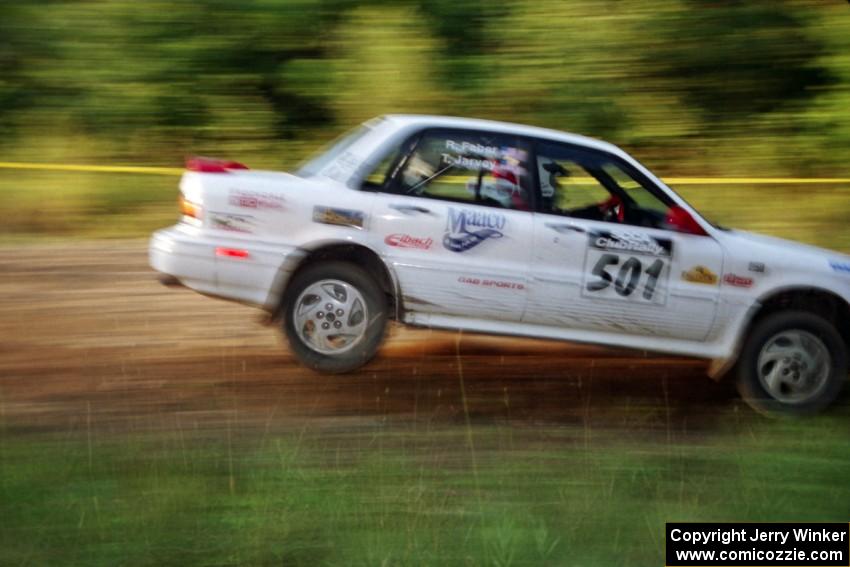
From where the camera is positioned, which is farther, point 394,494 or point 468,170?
point 468,170

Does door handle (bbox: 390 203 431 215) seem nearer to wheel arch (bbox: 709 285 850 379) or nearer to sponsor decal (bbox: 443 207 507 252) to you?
sponsor decal (bbox: 443 207 507 252)

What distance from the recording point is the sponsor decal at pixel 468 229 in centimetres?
717

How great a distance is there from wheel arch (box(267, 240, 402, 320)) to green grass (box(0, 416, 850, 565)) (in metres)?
0.93

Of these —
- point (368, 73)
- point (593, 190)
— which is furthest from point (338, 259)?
point (368, 73)

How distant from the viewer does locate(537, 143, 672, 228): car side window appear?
289 inches

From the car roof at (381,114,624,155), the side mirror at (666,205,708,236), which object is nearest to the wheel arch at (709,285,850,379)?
the side mirror at (666,205,708,236)

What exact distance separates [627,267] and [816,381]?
4.29 feet

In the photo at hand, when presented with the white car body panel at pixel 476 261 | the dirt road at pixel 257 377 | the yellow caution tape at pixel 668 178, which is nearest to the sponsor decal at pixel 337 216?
the white car body panel at pixel 476 261

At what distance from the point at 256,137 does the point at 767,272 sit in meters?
7.60

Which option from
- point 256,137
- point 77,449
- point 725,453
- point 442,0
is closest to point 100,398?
point 77,449

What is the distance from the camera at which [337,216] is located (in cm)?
718

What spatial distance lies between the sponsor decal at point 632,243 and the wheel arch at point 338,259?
119 cm

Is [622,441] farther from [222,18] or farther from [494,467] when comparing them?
[222,18]

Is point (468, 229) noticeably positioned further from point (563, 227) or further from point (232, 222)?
point (232, 222)
